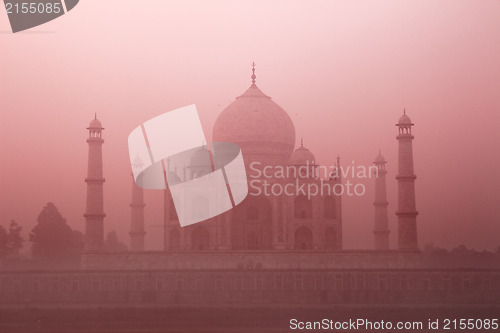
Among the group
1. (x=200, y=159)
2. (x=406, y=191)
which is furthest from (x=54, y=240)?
(x=406, y=191)

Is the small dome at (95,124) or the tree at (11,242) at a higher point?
the small dome at (95,124)

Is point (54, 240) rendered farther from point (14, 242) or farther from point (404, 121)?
point (404, 121)

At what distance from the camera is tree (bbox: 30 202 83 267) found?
3550cm

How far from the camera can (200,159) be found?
30422mm

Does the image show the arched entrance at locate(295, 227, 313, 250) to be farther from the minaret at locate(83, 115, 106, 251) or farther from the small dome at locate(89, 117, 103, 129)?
the small dome at locate(89, 117, 103, 129)

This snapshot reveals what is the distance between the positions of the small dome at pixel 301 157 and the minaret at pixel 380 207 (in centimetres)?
351

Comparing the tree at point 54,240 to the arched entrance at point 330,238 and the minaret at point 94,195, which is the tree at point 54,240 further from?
the arched entrance at point 330,238

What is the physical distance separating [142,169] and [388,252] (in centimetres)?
921

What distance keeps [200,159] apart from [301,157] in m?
3.55

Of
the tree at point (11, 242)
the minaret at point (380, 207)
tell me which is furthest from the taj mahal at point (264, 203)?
the tree at point (11, 242)

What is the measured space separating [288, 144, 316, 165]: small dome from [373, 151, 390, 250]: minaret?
3.51 m

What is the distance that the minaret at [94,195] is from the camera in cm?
2881

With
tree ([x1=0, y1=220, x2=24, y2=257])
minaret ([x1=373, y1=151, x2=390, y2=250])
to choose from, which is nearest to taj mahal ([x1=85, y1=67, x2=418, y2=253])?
minaret ([x1=373, y1=151, x2=390, y2=250])

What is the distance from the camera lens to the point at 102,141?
29.5 m
